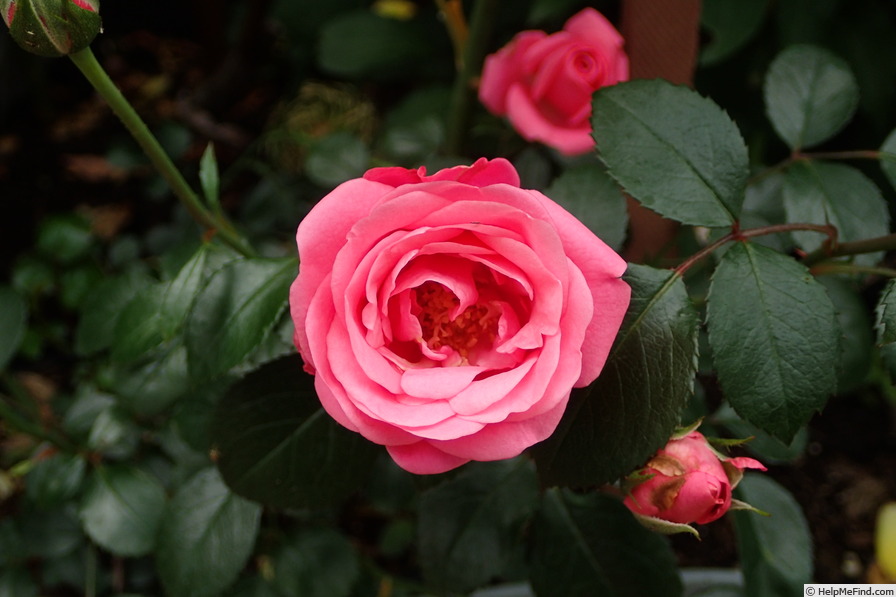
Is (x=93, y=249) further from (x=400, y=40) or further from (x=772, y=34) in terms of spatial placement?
(x=772, y=34)

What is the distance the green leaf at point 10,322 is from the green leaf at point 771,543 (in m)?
0.74

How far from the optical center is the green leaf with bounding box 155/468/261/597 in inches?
23.8

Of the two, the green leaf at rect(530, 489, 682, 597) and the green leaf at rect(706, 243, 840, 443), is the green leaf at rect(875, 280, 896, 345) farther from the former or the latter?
the green leaf at rect(530, 489, 682, 597)

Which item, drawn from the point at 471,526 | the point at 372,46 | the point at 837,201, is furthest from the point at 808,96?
the point at 372,46

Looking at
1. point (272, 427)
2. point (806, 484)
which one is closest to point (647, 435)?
point (272, 427)

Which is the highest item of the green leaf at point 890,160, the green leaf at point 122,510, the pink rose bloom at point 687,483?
the green leaf at point 890,160

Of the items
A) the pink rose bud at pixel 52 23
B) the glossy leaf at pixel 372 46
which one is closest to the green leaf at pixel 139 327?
the pink rose bud at pixel 52 23

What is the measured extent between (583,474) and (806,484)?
0.86m

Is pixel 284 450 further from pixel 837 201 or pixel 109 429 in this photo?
pixel 837 201

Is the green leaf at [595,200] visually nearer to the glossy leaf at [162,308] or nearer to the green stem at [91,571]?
the glossy leaf at [162,308]

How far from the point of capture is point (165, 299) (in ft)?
1.57

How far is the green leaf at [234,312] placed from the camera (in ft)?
1.43

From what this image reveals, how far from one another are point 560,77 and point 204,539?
0.51 metres

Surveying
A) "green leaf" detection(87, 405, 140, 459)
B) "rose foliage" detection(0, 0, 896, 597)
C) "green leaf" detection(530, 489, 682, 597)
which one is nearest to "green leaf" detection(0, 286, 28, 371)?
"rose foliage" detection(0, 0, 896, 597)
